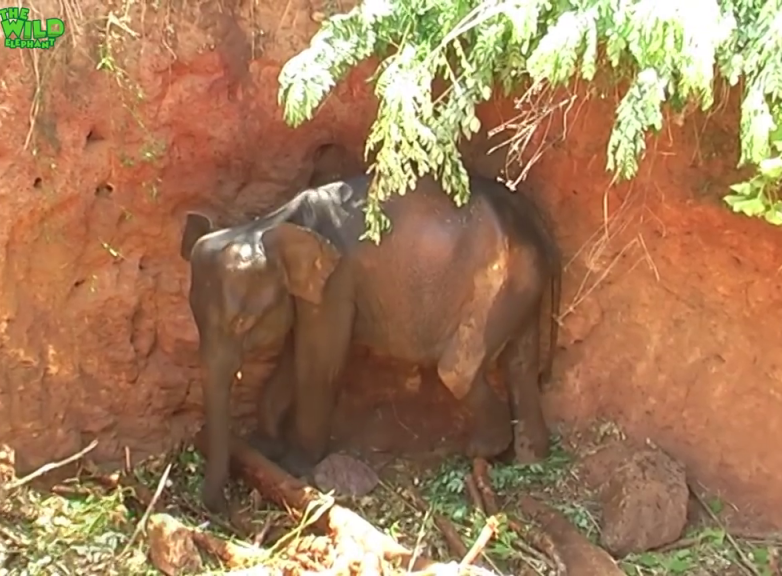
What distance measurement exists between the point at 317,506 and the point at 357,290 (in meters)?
0.60

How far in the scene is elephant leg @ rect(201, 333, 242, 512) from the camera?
299 centimetres

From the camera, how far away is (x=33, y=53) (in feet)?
9.69

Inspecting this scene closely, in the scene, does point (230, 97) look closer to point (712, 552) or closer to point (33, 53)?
point (33, 53)

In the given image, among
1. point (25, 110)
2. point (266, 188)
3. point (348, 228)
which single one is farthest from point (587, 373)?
point (25, 110)

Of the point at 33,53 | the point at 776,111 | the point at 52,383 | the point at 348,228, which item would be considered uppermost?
the point at 33,53

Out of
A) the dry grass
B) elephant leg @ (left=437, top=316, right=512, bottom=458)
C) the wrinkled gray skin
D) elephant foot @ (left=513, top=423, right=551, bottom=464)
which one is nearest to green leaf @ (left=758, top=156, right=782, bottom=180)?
the wrinkled gray skin

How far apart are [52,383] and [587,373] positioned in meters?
1.46

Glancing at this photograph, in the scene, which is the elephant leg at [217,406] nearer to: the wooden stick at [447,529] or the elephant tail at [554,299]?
the wooden stick at [447,529]

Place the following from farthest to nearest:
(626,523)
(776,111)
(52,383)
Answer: (52,383) → (626,523) → (776,111)

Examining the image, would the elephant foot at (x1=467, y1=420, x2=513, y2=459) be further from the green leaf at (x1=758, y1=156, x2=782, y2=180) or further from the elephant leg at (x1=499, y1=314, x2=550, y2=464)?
the green leaf at (x1=758, y1=156, x2=782, y2=180)

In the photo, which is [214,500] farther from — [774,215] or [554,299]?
[774,215]

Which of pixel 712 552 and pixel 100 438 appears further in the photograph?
pixel 100 438

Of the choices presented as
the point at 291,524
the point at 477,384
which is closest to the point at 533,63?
the point at 477,384

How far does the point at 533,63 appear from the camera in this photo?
8.31 ft
